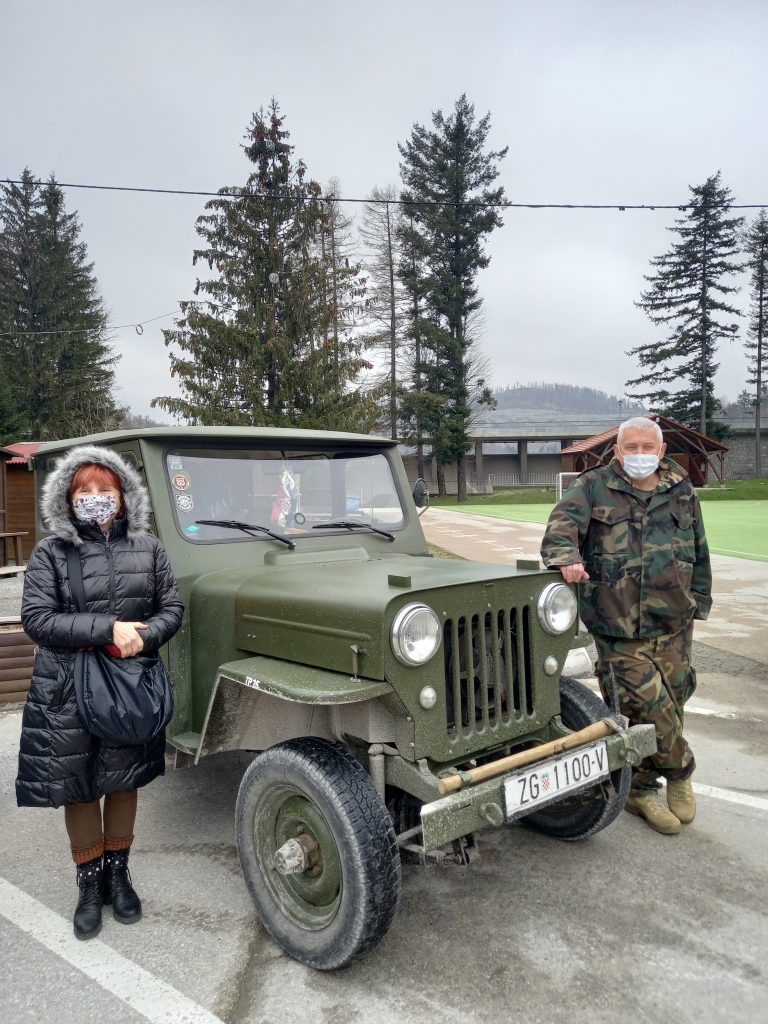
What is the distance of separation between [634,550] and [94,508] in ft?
8.41

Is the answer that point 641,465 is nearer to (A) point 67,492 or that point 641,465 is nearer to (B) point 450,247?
(A) point 67,492

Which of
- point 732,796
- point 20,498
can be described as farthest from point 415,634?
point 20,498

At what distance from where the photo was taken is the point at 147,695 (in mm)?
2809

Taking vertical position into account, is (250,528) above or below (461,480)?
above

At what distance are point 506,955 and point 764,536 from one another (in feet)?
57.3

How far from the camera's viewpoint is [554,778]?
2773 millimetres

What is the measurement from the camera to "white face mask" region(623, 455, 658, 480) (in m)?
3.73

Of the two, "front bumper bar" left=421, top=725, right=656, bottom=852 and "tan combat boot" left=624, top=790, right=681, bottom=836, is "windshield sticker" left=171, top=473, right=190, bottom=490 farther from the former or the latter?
"tan combat boot" left=624, top=790, right=681, bottom=836

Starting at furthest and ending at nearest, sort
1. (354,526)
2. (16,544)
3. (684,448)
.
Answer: (684,448), (16,544), (354,526)

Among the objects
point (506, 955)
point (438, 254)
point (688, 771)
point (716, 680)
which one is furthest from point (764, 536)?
point (438, 254)

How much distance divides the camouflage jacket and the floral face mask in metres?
2.01

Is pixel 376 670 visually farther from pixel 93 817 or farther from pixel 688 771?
pixel 688 771

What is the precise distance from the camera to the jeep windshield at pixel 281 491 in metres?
3.64

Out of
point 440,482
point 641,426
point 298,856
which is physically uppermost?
point 641,426
